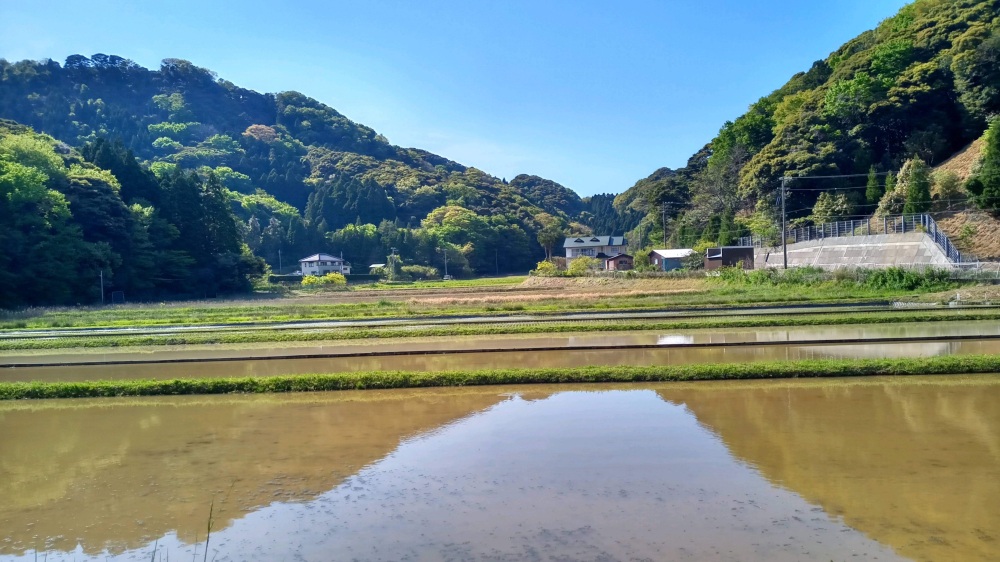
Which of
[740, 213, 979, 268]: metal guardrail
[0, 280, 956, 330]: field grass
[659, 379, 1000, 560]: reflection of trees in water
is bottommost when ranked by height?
[659, 379, 1000, 560]: reflection of trees in water

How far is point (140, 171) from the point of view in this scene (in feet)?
190

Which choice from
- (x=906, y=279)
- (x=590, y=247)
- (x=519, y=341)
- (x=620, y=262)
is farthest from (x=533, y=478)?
(x=590, y=247)

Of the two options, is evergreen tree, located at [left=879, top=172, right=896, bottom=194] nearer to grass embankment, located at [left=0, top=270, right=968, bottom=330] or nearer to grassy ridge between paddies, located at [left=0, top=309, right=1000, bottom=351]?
grass embankment, located at [left=0, top=270, right=968, bottom=330]

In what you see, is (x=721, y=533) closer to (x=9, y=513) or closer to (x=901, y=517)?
(x=901, y=517)

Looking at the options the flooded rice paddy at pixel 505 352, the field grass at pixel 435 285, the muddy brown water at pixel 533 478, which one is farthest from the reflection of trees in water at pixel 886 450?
the field grass at pixel 435 285

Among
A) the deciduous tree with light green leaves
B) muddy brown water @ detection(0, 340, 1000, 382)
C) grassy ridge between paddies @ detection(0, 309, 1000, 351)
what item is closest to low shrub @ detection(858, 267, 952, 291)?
grassy ridge between paddies @ detection(0, 309, 1000, 351)

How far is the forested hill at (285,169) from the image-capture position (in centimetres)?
8944

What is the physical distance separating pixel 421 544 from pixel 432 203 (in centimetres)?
11915

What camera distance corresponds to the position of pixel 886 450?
22.9 ft

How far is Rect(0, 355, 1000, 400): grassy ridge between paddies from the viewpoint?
37.0 feet

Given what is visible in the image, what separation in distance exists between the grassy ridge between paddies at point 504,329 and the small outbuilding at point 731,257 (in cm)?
2748

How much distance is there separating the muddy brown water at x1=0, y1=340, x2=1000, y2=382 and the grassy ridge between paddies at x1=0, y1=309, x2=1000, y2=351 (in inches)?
147

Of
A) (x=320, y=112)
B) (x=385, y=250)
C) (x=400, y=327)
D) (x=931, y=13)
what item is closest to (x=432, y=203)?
(x=385, y=250)

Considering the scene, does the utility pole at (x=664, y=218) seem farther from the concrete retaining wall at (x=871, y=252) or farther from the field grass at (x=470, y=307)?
the field grass at (x=470, y=307)
